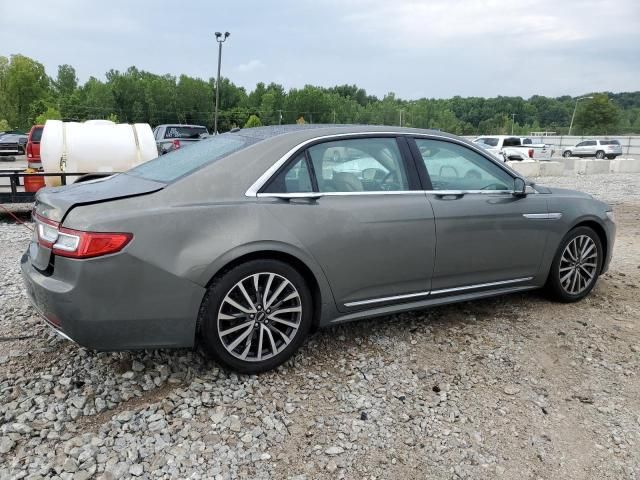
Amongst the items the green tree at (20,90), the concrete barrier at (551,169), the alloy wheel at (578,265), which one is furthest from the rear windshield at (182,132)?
the green tree at (20,90)

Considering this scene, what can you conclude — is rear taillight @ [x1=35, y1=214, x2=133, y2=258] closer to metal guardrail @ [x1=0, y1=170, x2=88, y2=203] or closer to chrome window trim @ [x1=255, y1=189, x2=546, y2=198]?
chrome window trim @ [x1=255, y1=189, x2=546, y2=198]

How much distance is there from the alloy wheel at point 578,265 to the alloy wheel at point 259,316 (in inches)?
101

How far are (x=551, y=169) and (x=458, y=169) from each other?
20.1m

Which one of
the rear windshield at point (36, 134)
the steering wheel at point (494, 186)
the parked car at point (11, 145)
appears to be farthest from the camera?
the parked car at point (11, 145)

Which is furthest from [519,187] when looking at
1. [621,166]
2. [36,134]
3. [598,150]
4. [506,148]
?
[598,150]

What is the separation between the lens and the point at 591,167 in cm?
2445

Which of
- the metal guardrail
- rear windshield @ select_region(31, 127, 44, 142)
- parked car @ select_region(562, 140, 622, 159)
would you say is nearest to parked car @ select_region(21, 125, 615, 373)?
the metal guardrail

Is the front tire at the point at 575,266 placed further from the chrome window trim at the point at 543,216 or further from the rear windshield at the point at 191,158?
the rear windshield at the point at 191,158

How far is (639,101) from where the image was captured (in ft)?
362

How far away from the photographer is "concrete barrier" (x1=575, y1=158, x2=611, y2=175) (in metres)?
24.2

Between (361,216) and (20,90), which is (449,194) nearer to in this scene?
(361,216)

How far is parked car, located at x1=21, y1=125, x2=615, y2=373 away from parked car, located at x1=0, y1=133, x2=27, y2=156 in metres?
35.3

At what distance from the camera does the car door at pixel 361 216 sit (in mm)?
3375

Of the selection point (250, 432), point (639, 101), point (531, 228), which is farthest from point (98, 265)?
point (639, 101)
